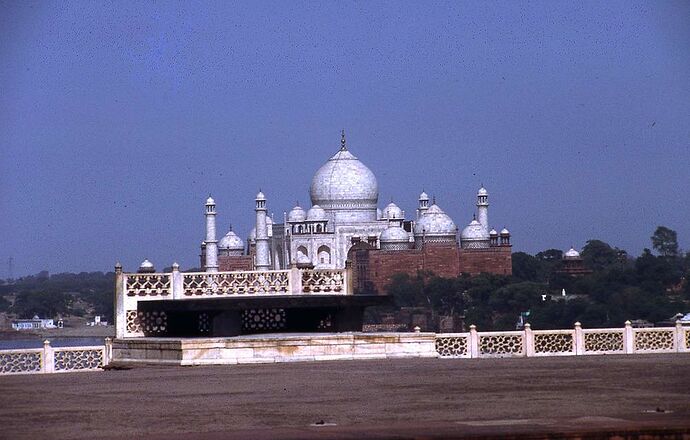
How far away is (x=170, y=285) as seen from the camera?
53.6 ft

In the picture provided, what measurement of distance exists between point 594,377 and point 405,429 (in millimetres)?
3622

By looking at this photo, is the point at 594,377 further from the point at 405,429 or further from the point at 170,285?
the point at 170,285

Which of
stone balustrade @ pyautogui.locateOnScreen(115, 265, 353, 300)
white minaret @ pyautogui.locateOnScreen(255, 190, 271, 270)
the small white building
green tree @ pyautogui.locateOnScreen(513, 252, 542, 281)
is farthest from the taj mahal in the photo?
stone balustrade @ pyautogui.locateOnScreen(115, 265, 353, 300)

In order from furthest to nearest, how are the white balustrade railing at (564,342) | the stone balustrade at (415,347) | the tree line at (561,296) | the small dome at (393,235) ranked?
the small dome at (393,235), the tree line at (561,296), the white balustrade railing at (564,342), the stone balustrade at (415,347)

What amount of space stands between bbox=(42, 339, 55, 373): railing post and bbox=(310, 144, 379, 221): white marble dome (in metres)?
63.0

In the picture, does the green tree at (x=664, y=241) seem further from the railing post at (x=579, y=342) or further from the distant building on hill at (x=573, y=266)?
the railing post at (x=579, y=342)

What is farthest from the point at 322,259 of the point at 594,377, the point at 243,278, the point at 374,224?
the point at 594,377

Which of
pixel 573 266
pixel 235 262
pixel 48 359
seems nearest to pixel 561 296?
pixel 573 266

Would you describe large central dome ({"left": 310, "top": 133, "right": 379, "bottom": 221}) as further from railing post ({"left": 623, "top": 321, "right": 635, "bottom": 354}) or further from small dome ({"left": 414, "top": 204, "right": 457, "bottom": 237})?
railing post ({"left": 623, "top": 321, "right": 635, "bottom": 354})

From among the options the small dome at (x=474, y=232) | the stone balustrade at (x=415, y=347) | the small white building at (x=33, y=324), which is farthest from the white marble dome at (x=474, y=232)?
the stone balustrade at (x=415, y=347)

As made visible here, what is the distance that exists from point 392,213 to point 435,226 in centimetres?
314

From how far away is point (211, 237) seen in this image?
263ft

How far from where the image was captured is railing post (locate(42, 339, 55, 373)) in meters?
14.9

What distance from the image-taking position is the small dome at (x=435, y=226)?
8181cm
